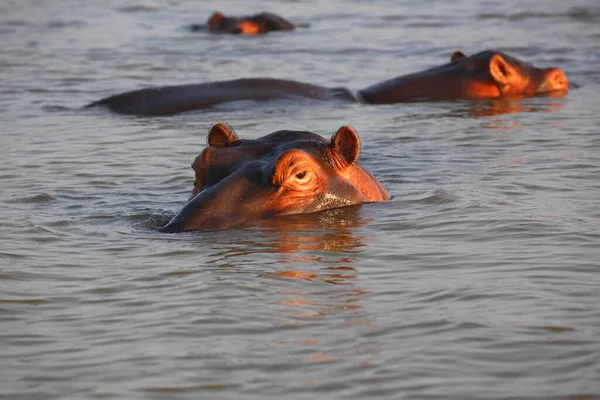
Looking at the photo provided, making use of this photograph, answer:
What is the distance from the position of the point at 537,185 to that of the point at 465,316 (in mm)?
3455

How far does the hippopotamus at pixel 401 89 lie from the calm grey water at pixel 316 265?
28cm

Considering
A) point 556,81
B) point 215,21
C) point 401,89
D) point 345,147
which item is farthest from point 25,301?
point 215,21

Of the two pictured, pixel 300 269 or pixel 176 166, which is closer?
pixel 300 269

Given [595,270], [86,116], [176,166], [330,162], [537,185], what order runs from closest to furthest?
[595,270], [330,162], [537,185], [176,166], [86,116]

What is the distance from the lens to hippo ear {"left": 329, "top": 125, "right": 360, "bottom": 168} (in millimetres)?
7738

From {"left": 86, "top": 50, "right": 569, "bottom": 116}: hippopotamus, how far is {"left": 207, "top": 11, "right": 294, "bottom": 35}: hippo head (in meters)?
8.00

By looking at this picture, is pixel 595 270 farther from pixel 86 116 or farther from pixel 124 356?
pixel 86 116

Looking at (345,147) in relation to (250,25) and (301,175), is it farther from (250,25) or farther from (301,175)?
(250,25)

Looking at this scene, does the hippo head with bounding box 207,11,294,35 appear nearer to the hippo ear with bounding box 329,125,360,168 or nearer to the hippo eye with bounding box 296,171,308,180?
the hippo ear with bounding box 329,125,360,168

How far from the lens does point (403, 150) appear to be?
10766 millimetres

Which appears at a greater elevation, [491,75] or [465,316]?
[491,75]

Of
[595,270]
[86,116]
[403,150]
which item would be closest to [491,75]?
[403,150]

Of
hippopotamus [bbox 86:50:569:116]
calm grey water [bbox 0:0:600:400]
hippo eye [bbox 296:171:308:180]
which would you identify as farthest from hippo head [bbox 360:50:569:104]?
hippo eye [bbox 296:171:308:180]

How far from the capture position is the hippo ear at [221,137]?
25.7ft
